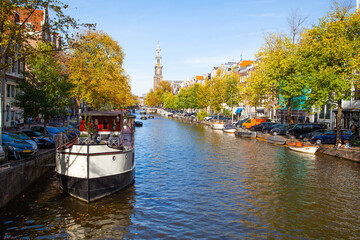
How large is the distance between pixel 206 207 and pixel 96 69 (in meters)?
35.3

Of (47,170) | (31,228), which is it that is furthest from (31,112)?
(31,228)

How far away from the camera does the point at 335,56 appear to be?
32.0 m

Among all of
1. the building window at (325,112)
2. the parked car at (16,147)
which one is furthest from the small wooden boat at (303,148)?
the parked car at (16,147)

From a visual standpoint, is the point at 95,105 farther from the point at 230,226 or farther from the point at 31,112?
the point at 230,226

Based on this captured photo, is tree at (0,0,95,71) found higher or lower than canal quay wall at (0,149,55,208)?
higher

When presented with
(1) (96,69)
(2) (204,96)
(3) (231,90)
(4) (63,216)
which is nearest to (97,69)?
(1) (96,69)

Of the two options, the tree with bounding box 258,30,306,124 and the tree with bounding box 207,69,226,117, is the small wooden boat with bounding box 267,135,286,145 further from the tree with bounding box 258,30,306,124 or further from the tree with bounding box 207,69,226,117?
the tree with bounding box 207,69,226,117

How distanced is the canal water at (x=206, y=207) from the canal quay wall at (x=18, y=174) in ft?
1.60

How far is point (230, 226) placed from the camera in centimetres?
1418

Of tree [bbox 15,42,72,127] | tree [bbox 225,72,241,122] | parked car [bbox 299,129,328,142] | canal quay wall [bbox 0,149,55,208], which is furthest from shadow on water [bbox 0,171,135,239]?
tree [bbox 225,72,241,122]

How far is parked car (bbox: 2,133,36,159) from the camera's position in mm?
20389

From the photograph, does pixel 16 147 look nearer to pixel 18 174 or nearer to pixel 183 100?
pixel 18 174

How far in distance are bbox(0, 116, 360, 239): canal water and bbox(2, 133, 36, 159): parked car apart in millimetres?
2203

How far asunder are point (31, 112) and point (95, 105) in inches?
898
